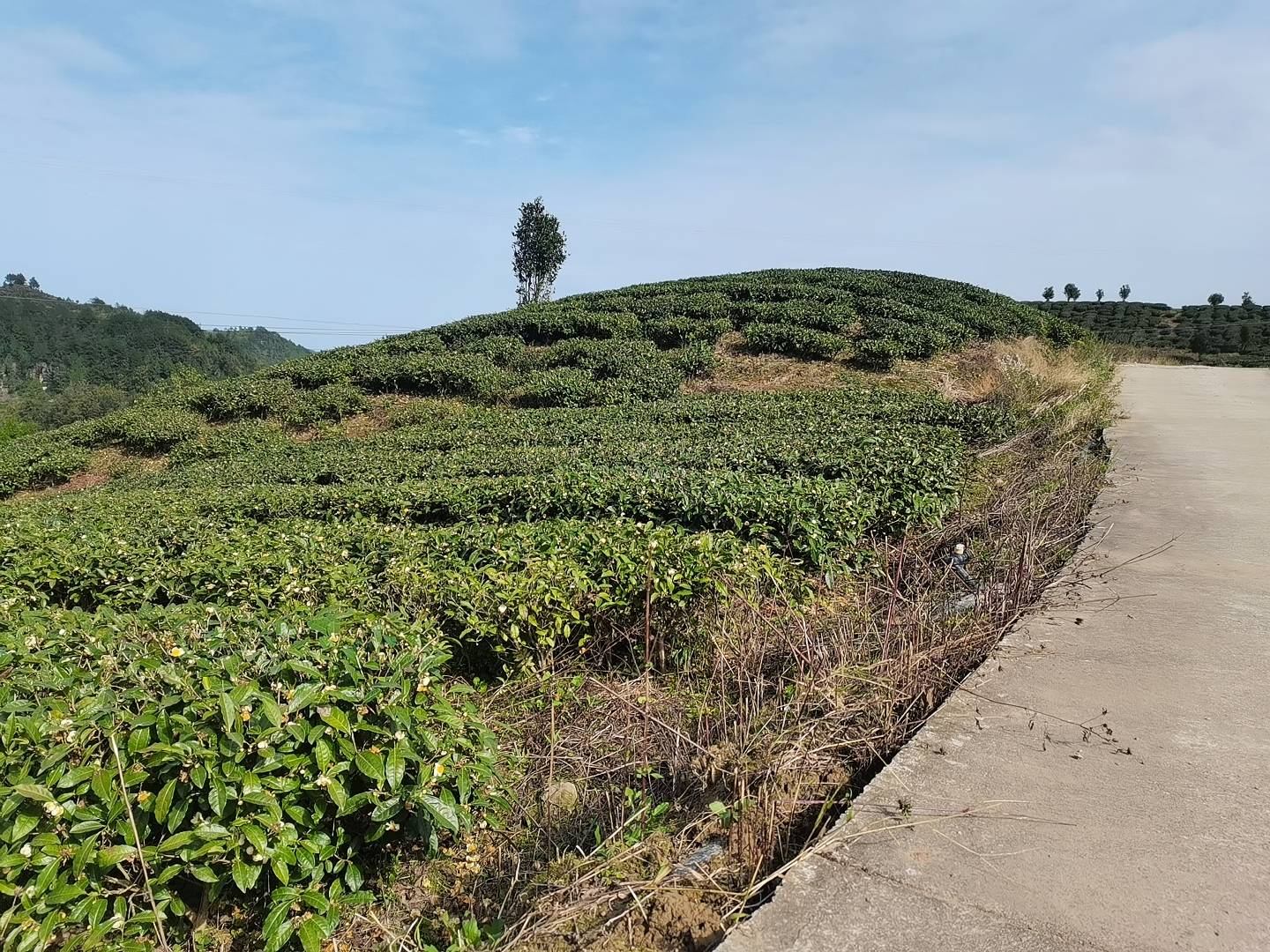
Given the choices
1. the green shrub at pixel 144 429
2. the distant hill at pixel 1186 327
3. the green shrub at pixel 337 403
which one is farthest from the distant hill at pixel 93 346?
the distant hill at pixel 1186 327

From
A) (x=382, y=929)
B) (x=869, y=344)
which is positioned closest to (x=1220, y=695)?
(x=382, y=929)

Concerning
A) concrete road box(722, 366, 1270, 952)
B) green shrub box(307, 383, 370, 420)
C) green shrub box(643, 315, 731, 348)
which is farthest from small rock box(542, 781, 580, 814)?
green shrub box(643, 315, 731, 348)

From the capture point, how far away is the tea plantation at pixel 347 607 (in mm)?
2172

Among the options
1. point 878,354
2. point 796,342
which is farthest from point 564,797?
point 796,342

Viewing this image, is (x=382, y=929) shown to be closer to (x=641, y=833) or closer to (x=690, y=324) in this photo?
(x=641, y=833)

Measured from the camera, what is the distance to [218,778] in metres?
2.19

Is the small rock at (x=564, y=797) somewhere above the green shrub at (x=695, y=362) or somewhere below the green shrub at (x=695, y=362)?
below

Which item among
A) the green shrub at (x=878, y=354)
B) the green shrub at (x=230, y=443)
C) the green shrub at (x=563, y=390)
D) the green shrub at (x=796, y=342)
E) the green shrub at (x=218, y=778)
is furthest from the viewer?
the green shrub at (x=796, y=342)

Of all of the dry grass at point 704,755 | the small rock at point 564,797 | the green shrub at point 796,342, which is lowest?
the small rock at point 564,797

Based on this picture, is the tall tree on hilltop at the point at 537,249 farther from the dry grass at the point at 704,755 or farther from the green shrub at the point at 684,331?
the dry grass at the point at 704,755

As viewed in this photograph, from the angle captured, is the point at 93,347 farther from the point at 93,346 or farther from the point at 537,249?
the point at 537,249

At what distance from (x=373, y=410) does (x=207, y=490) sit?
20.6 feet

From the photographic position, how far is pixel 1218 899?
2029mm

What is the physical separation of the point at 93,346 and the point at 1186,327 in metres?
A: 118
